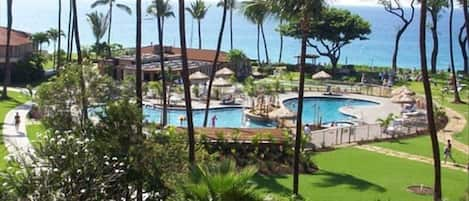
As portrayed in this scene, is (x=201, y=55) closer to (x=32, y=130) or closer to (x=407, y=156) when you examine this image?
→ (x=32, y=130)

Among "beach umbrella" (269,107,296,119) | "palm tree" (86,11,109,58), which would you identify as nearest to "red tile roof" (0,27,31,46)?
"palm tree" (86,11,109,58)

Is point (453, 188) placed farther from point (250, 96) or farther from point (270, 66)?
point (270, 66)

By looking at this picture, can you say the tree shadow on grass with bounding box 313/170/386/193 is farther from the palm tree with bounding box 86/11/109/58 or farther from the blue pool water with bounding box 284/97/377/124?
the palm tree with bounding box 86/11/109/58

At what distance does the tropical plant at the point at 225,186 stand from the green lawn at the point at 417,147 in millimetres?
21699

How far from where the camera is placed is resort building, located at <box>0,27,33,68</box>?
51375mm

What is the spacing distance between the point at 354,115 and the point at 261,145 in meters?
16.6

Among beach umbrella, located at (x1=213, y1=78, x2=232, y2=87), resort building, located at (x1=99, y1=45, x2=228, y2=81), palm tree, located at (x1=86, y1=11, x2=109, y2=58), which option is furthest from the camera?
palm tree, located at (x1=86, y1=11, x2=109, y2=58)

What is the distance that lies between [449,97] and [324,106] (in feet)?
31.0

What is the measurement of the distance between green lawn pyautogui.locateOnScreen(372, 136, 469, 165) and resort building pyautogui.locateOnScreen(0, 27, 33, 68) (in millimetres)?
32330

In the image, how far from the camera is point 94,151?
46.7 feet

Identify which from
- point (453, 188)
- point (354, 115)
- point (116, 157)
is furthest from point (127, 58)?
point (116, 157)

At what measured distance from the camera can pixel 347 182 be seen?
2356cm

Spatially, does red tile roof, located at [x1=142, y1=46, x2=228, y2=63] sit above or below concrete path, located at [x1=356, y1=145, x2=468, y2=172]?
above

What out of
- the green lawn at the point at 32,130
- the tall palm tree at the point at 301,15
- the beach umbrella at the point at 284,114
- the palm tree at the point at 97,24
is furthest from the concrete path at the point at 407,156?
the palm tree at the point at 97,24
